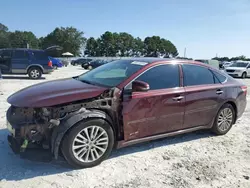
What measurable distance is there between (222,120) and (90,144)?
2.87 metres

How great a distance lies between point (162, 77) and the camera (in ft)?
13.5

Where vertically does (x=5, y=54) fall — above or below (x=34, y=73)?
above

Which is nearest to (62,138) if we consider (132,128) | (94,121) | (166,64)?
(94,121)

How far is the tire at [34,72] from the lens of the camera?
546 inches

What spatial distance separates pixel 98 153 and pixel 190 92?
1.94 metres

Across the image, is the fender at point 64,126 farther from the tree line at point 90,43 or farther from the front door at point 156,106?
the tree line at point 90,43

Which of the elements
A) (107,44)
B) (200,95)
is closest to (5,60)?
(200,95)

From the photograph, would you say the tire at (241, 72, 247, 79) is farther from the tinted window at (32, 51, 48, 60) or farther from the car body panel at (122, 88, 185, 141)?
the car body panel at (122, 88, 185, 141)

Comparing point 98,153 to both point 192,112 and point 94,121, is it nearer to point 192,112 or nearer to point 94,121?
point 94,121

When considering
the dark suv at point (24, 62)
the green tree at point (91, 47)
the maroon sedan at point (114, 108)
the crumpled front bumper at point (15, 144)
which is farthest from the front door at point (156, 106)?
the green tree at point (91, 47)

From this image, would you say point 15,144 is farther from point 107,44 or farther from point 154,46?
point 154,46

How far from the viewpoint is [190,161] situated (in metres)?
3.81

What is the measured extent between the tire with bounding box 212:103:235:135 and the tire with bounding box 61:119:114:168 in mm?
2382

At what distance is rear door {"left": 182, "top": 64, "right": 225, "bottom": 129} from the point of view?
4324mm
